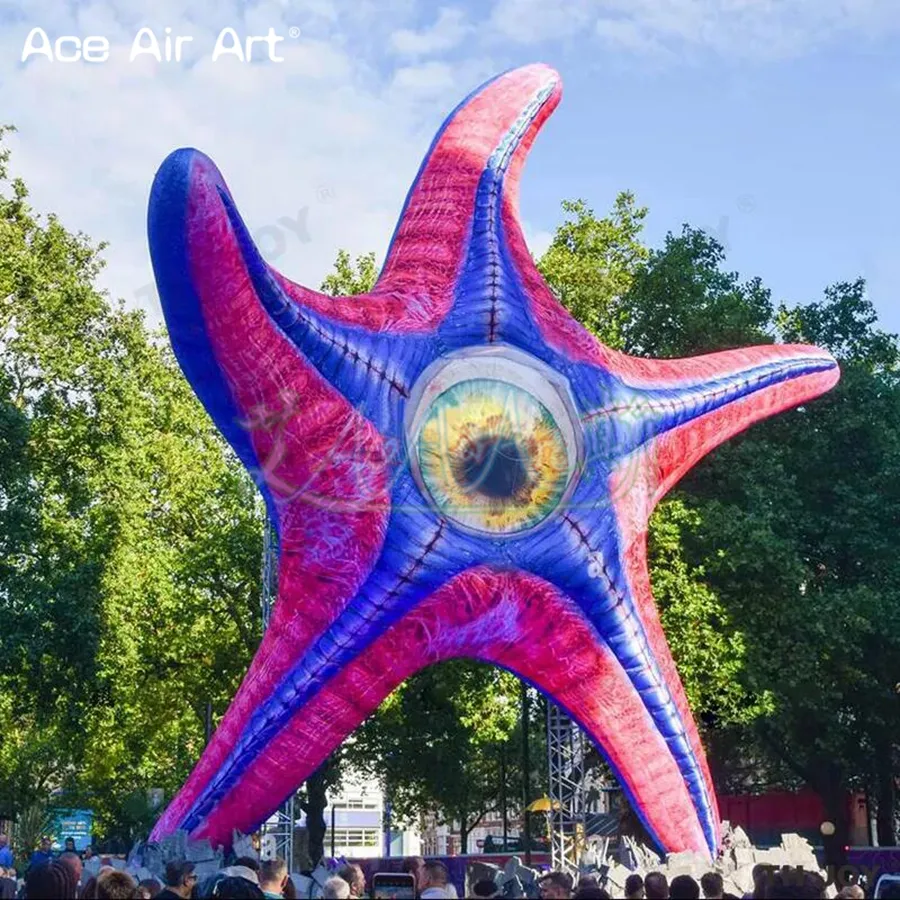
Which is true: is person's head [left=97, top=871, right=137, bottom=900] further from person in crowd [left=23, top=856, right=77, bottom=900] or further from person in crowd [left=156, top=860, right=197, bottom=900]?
person in crowd [left=156, top=860, right=197, bottom=900]

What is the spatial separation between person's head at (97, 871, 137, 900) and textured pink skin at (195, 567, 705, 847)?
8325 millimetres

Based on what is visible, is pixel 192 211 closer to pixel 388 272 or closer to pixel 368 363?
pixel 368 363

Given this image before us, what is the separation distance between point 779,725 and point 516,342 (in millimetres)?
15005

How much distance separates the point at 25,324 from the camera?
2783 cm

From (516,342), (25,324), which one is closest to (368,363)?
(516,342)

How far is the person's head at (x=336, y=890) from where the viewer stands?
6711 mm

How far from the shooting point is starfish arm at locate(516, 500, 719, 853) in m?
15.3

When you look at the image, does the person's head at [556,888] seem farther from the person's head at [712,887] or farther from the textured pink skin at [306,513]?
the textured pink skin at [306,513]

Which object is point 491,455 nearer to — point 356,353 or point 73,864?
point 356,353

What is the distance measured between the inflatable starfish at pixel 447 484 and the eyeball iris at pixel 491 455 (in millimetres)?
24

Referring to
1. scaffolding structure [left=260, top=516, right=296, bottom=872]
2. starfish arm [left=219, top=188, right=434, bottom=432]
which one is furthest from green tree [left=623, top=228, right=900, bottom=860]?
starfish arm [left=219, top=188, right=434, bottom=432]

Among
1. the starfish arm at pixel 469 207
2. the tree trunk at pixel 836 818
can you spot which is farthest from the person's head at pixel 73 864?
the tree trunk at pixel 836 818

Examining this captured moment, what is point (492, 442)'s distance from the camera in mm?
14891

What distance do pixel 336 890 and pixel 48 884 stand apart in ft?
5.63
